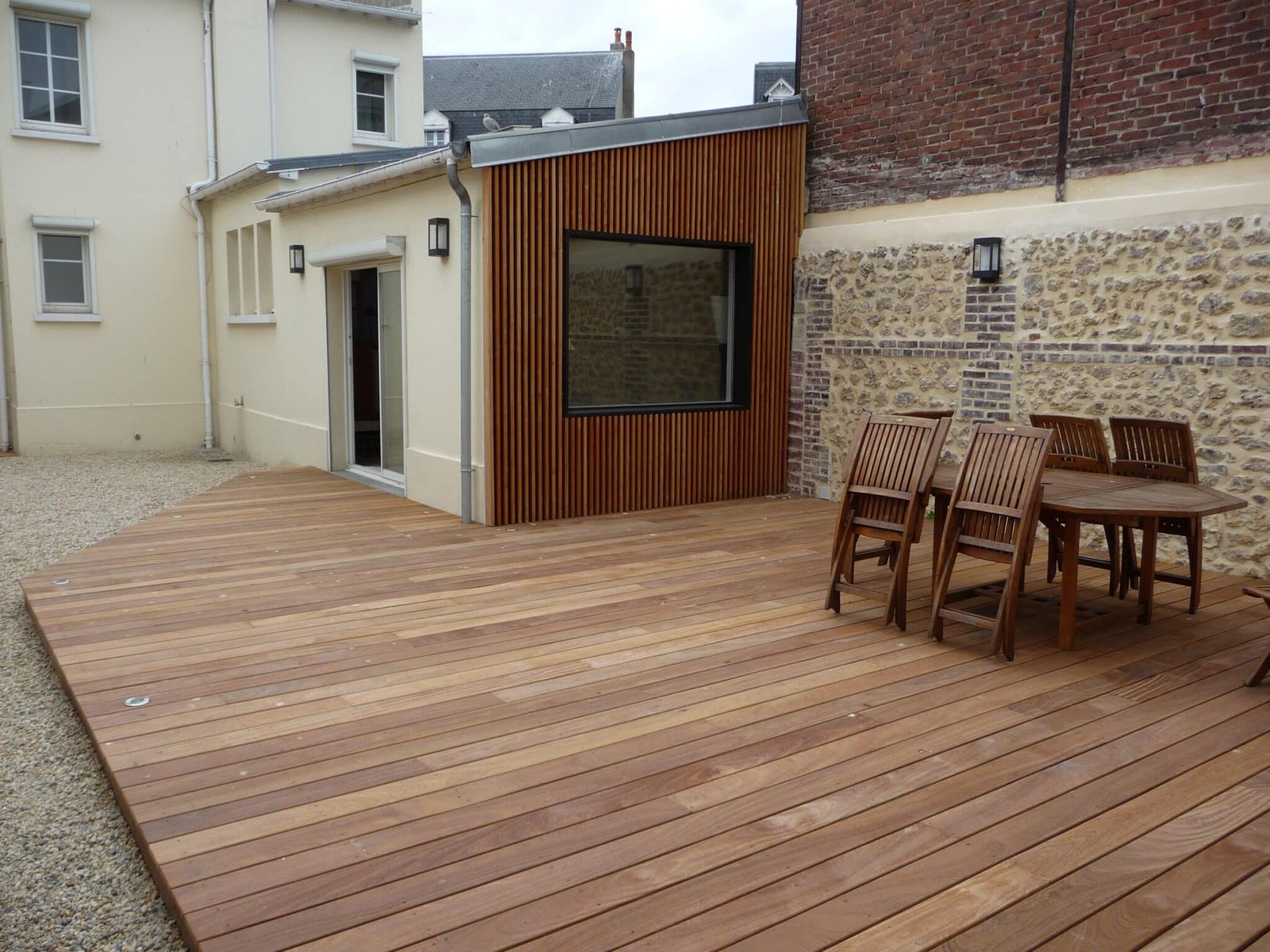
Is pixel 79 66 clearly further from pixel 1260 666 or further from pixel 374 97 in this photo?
pixel 1260 666

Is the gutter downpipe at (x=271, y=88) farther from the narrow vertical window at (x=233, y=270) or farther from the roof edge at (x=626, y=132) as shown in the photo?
the roof edge at (x=626, y=132)

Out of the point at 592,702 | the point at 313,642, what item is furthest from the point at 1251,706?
the point at 313,642

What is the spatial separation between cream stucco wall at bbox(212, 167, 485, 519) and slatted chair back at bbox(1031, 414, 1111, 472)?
3.59 metres

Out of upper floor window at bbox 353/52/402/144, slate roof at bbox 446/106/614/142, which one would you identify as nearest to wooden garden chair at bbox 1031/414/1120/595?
upper floor window at bbox 353/52/402/144

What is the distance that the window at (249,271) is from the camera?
10711 millimetres

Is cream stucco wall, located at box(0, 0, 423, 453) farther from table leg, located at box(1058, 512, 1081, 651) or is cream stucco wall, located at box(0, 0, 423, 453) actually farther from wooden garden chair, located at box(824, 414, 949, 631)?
table leg, located at box(1058, 512, 1081, 651)

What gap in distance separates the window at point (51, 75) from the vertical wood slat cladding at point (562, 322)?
7.31 metres

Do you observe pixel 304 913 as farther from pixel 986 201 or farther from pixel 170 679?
pixel 986 201

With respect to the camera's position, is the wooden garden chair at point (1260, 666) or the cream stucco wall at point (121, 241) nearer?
the wooden garden chair at point (1260, 666)

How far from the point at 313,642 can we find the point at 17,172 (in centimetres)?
932

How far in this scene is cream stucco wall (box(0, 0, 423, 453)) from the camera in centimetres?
1131

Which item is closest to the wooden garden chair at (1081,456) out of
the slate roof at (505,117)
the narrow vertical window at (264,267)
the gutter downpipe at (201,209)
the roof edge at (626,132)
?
the roof edge at (626,132)

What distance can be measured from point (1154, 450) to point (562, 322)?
3.81m

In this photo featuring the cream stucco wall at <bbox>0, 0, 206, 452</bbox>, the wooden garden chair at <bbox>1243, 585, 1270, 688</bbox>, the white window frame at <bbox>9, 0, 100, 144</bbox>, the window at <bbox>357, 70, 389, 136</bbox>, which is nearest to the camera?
the wooden garden chair at <bbox>1243, 585, 1270, 688</bbox>
